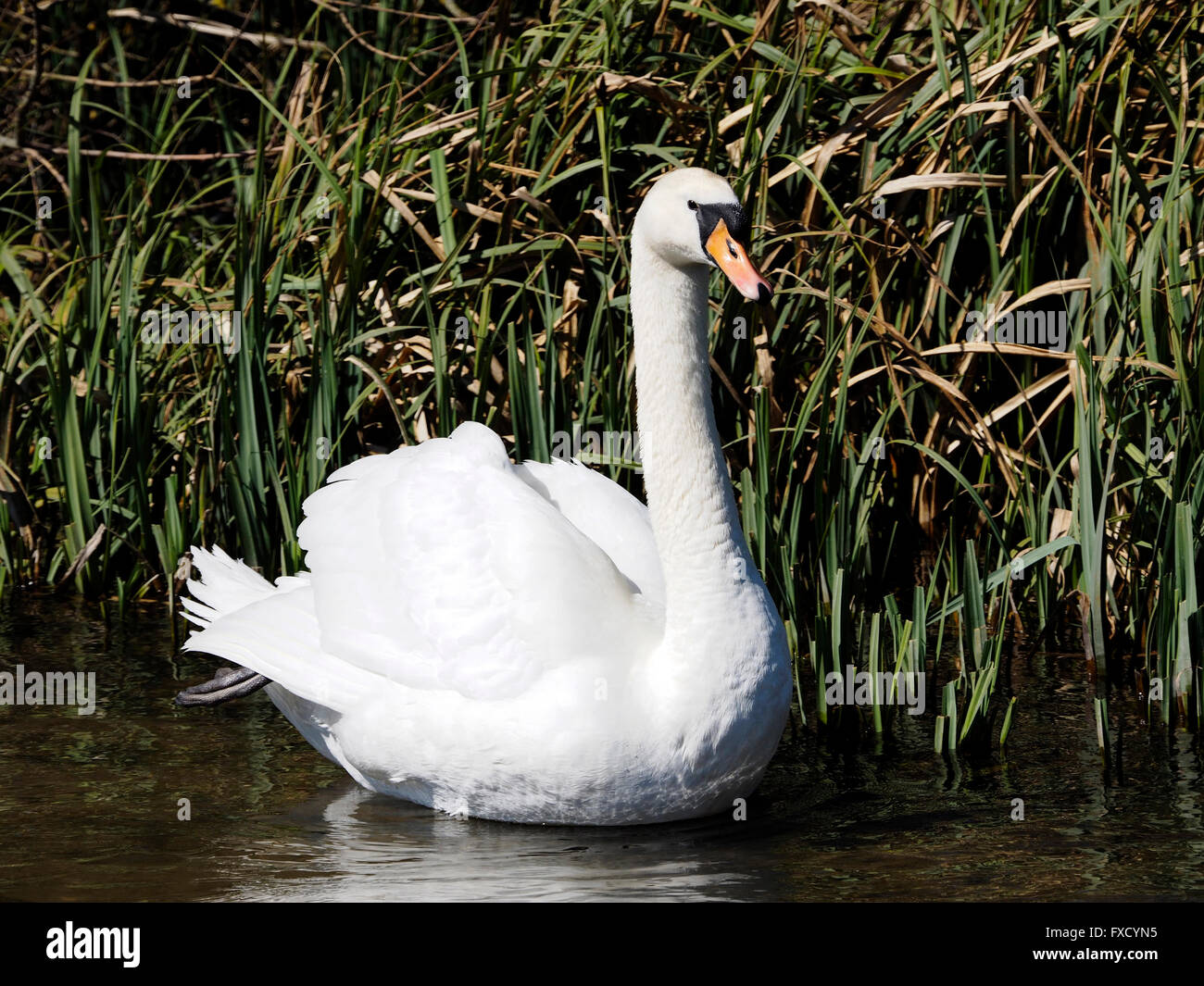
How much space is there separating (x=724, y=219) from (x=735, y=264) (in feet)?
0.49

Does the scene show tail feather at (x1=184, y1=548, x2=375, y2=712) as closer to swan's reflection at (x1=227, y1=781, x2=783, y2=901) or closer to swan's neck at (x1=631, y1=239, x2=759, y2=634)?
swan's reflection at (x1=227, y1=781, x2=783, y2=901)

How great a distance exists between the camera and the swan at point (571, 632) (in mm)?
4156

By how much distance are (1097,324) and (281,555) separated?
2.82 meters

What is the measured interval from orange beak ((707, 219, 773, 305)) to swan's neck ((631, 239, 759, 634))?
0.89ft

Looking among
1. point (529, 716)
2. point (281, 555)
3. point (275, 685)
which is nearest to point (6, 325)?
point (281, 555)

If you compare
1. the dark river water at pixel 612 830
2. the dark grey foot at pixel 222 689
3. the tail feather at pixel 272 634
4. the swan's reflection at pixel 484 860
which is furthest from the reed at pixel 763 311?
the swan's reflection at pixel 484 860

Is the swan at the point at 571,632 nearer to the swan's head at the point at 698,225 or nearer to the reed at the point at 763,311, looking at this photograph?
the swan's head at the point at 698,225

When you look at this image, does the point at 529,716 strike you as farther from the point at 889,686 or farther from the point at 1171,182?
the point at 1171,182

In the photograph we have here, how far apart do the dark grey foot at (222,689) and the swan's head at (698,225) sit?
182cm

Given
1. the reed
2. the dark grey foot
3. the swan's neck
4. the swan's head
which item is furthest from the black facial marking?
the dark grey foot

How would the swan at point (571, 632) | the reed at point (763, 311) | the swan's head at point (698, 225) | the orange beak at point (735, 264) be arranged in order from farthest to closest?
the reed at point (763, 311)
the swan at point (571, 632)
the swan's head at point (698, 225)
the orange beak at point (735, 264)

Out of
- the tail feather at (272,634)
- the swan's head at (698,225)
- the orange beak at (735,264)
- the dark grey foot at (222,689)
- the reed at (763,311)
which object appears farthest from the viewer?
the reed at (763,311)

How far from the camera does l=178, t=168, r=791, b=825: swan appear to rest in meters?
4.16

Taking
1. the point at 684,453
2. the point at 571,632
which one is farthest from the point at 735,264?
the point at 571,632
